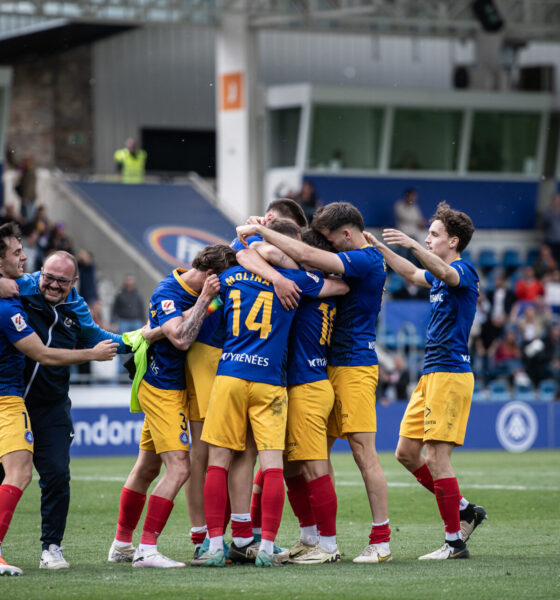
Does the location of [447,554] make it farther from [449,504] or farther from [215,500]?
[215,500]

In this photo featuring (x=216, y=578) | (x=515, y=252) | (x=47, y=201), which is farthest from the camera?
(x=515, y=252)

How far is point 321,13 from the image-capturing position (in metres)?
27.6

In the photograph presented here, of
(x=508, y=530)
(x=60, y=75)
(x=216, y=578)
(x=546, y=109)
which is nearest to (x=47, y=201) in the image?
(x=60, y=75)

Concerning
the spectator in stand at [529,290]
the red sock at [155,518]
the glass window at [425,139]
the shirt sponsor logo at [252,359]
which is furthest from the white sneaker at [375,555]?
the glass window at [425,139]

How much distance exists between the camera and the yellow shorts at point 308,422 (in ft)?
26.7

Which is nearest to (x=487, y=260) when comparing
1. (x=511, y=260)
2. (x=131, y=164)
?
(x=511, y=260)

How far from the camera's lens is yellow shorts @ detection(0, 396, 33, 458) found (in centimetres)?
778

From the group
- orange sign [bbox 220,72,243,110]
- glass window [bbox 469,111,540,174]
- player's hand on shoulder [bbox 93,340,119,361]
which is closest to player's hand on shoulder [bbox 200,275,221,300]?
player's hand on shoulder [bbox 93,340,119,361]

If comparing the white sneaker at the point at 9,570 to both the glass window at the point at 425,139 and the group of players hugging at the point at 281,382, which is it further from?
the glass window at the point at 425,139

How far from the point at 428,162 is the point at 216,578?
82.7ft

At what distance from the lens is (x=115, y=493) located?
13219 millimetres

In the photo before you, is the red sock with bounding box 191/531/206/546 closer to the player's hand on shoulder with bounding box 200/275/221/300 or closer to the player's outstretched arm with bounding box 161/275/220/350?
the player's outstretched arm with bounding box 161/275/220/350

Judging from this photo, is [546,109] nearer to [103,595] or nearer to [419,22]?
[419,22]

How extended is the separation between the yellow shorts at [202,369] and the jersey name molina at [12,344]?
1.12 meters
